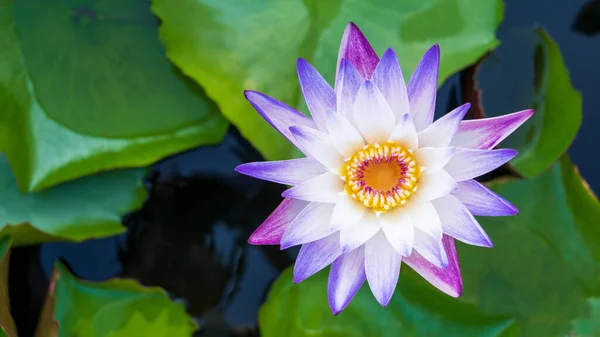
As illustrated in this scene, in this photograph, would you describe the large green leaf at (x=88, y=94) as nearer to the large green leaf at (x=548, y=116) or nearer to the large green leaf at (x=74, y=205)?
the large green leaf at (x=74, y=205)

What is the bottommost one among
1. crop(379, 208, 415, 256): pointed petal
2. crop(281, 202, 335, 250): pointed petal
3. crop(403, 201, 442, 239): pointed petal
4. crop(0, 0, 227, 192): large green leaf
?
crop(0, 0, 227, 192): large green leaf

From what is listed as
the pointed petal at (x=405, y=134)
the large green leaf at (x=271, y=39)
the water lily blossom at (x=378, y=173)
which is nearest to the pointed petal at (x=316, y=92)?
the water lily blossom at (x=378, y=173)

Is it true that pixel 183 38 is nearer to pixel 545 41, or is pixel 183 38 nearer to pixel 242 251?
pixel 242 251

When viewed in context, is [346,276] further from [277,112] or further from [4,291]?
[4,291]

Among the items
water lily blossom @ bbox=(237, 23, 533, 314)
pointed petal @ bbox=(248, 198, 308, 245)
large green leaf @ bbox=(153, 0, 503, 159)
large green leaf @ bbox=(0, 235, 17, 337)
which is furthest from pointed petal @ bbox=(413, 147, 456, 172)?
large green leaf @ bbox=(0, 235, 17, 337)

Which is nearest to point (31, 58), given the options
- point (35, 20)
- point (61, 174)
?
point (35, 20)

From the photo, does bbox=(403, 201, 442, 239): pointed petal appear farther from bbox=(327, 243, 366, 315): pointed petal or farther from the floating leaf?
the floating leaf

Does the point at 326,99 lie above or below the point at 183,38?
above

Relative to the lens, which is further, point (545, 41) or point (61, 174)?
point (545, 41)
